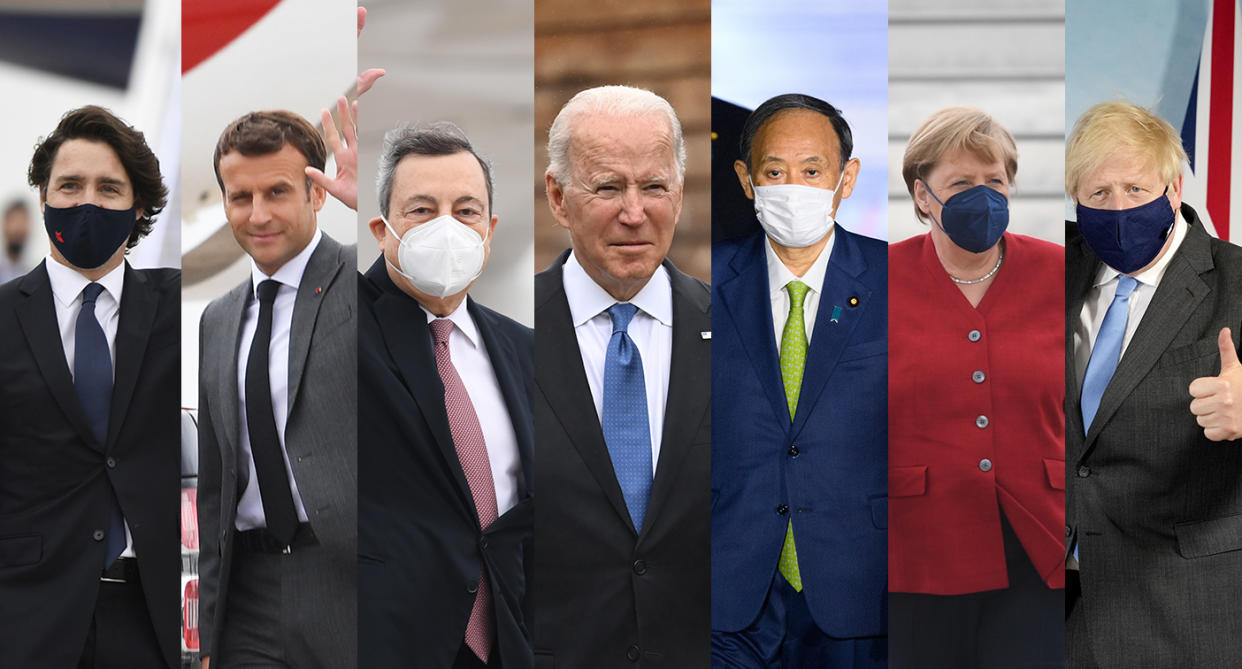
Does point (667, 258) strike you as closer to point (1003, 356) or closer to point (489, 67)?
point (489, 67)

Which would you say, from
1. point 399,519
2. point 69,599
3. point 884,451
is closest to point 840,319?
point 884,451

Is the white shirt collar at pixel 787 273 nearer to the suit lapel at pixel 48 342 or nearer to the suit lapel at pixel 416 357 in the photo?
the suit lapel at pixel 416 357

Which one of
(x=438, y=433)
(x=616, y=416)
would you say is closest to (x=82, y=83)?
(x=438, y=433)

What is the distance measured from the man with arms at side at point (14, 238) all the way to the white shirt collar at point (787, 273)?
2.91 m

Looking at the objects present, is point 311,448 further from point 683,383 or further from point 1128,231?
point 1128,231

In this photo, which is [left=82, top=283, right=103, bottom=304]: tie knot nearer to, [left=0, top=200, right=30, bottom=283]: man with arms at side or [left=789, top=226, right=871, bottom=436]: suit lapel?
[left=0, top=200, right=30, bottom=283]: man with arms at side

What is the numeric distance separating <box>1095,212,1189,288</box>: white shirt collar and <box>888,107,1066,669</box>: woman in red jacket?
7.0 inches

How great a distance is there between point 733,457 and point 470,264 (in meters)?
1.27

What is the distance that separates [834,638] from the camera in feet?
14.9

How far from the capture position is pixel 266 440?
14.7ft

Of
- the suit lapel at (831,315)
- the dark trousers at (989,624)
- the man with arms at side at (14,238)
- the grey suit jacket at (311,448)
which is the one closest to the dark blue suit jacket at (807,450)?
the suit lapel at (831,315)

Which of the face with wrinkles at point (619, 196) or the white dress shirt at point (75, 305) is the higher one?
the face with wrinkles at point (619, 196)

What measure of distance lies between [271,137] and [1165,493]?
12.2 feet

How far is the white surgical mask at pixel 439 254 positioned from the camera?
443cm
